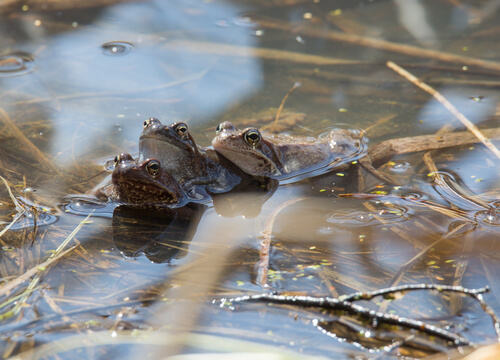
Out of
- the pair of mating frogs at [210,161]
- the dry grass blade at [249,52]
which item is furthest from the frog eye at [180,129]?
the dry grass blade at [249,52]

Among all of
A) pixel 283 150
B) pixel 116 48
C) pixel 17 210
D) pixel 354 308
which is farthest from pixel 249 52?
pixel 354 308

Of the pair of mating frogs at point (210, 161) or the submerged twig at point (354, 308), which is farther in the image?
the pair of mating frogs at point (210, 161)

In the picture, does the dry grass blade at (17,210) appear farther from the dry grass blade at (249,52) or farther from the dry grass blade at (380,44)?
the dry grass blade at (380,44)

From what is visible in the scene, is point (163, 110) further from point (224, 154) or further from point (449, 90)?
point (449, 90)

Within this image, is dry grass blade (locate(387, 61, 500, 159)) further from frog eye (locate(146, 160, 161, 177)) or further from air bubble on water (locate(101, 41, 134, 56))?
air bubble on water (locate(101, 41, 134, 56))

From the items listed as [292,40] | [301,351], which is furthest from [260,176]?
[292,40]

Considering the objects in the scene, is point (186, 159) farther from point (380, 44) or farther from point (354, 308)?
point (380, 44)

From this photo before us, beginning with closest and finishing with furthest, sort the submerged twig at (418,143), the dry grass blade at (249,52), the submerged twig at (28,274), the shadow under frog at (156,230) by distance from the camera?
the submerged twig at (28,274) < the shadow under frog at (156,230) < the submerged twig at (418,143) < the dry grass blade at (249,52)
